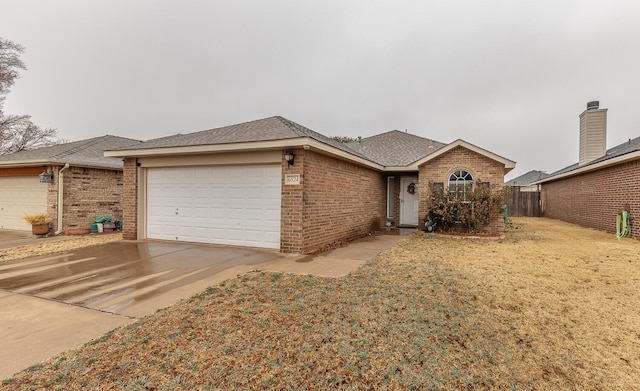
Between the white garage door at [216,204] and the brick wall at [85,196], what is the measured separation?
3872 millimetres

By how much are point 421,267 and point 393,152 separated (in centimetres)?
973

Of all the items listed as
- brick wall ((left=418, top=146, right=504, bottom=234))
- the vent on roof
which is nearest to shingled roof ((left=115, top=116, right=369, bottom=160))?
brick wall ((left=418, top=146, right=504, bottom=234))

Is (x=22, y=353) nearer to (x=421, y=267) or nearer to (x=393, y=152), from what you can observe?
(x=421, y=267)

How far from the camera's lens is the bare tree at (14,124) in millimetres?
19516

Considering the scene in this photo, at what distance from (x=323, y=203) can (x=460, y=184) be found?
581cm

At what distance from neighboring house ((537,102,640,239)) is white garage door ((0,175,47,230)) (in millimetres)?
19689

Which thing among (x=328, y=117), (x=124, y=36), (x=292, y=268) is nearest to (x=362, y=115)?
(x=328, y=117)

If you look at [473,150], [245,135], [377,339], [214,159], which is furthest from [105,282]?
[473,150]

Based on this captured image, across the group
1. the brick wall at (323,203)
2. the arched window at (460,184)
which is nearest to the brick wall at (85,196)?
the brick wall at (323,203)

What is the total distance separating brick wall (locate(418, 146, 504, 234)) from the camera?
10148 mm

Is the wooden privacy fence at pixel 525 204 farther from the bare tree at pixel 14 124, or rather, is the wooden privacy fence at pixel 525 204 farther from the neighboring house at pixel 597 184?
the bare tree at pixel 14 124

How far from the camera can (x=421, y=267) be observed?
18.5 feet

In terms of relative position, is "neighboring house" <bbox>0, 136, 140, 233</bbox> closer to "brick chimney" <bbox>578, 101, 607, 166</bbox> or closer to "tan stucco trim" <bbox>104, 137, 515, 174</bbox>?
"tan stucco trim" <bbox>104, 137, 515, 174</bbox>

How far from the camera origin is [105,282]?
4.60 m
